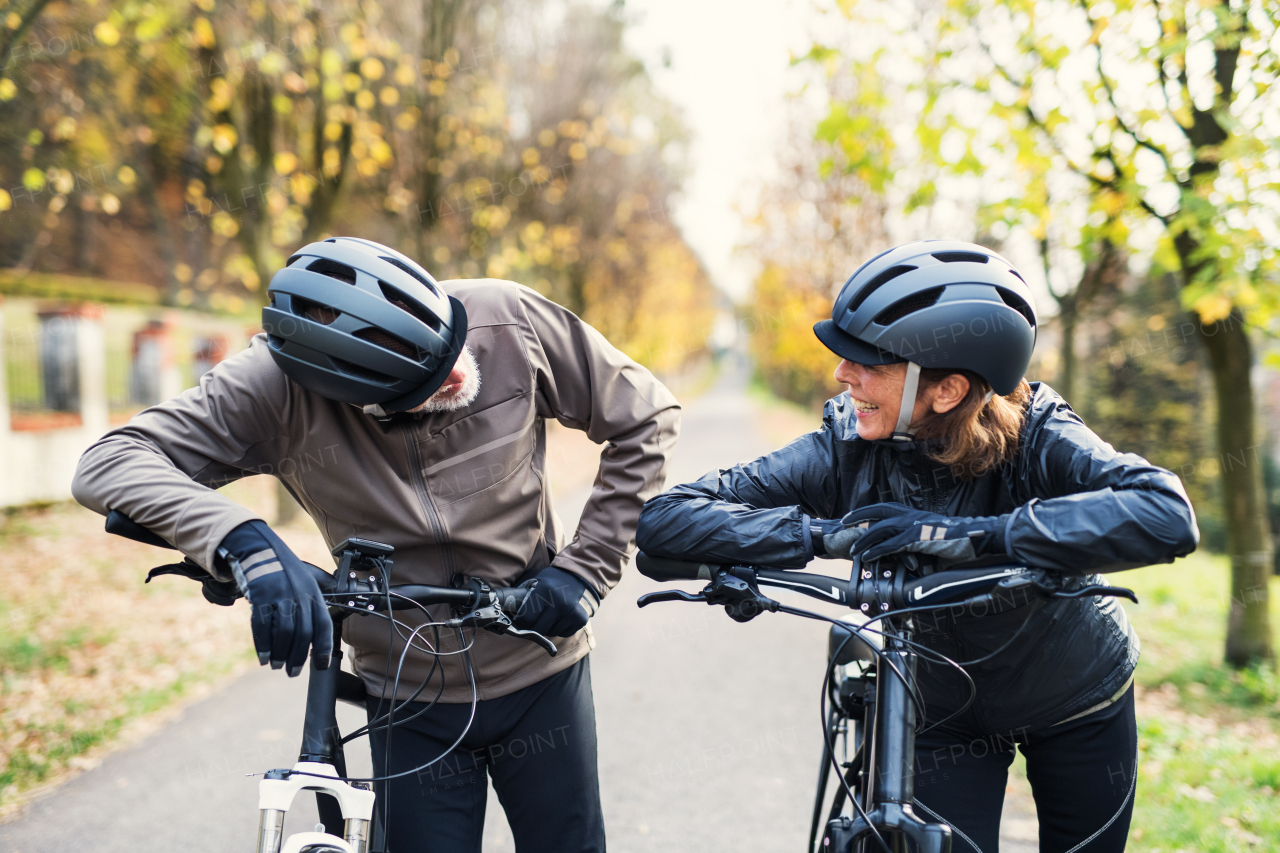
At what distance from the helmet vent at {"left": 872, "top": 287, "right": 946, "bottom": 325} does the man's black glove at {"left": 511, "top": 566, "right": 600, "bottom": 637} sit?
3.29 feet

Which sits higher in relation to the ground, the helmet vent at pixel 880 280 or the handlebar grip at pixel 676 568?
the helmet vent at pixel 880 280

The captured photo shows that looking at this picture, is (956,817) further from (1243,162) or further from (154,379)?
(154,379)

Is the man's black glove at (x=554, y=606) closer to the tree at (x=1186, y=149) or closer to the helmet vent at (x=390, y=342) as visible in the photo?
the helmet vent at (x=390, y=342)

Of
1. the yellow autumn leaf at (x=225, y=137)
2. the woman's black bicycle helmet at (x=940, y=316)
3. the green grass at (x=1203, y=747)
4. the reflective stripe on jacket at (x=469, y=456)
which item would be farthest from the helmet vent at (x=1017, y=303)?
the yellow autumn leaf at (x=225, y=137)

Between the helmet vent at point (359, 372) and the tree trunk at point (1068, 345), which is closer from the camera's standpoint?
the helmet vent at point (359, 372)

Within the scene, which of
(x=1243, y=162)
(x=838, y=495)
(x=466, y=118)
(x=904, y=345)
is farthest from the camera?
(x=466, y=118)

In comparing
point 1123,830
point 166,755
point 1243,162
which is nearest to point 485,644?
point 1123,830

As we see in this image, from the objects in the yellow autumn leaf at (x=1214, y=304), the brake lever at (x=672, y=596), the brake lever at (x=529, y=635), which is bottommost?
the brake lever at (x=529, y=635)

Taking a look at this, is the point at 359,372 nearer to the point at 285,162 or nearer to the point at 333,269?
the point at 333,269

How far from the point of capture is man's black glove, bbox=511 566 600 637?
2104 mm

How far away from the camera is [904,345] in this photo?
6.46ft

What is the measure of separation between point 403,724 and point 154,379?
532 inches

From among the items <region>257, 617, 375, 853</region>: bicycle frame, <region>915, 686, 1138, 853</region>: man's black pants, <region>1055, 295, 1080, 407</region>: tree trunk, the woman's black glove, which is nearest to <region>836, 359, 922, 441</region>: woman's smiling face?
the woman's black glove

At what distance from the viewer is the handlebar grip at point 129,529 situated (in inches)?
72.4
